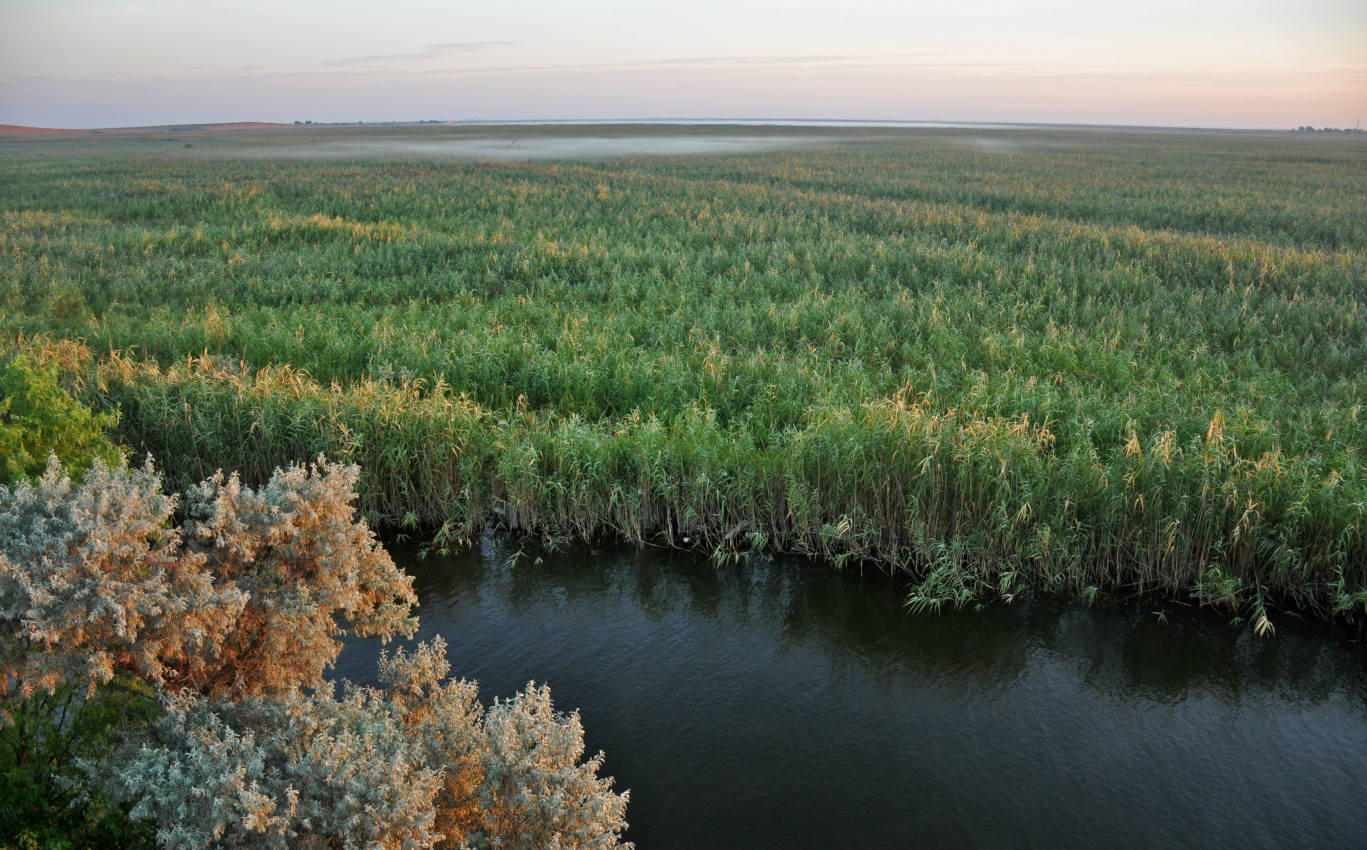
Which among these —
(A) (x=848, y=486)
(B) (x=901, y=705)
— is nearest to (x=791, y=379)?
(A) (x=848, y=486)

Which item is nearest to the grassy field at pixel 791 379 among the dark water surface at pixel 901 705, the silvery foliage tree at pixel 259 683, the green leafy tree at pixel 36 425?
the dark water surface at pixel 901 705

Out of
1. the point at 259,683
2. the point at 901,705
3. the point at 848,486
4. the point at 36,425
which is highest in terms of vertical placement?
the point at 36,425

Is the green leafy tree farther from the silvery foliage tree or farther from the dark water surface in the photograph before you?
the dark water surface

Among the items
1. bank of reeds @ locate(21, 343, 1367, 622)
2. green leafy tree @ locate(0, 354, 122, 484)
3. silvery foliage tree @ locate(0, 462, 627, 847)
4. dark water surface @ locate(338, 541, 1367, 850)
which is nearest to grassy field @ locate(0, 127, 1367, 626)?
bank of reeds @ locate(21, 343, 1367, 622)

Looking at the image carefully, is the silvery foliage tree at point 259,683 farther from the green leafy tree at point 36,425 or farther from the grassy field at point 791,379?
the grassy field at point 791,379

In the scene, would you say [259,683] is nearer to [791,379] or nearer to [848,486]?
[848,486]

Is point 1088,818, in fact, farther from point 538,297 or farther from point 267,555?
point 538,297

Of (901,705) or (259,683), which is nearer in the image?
(259,683)

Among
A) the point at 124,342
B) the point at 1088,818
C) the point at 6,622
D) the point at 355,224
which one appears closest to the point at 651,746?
the point at 1088,818
